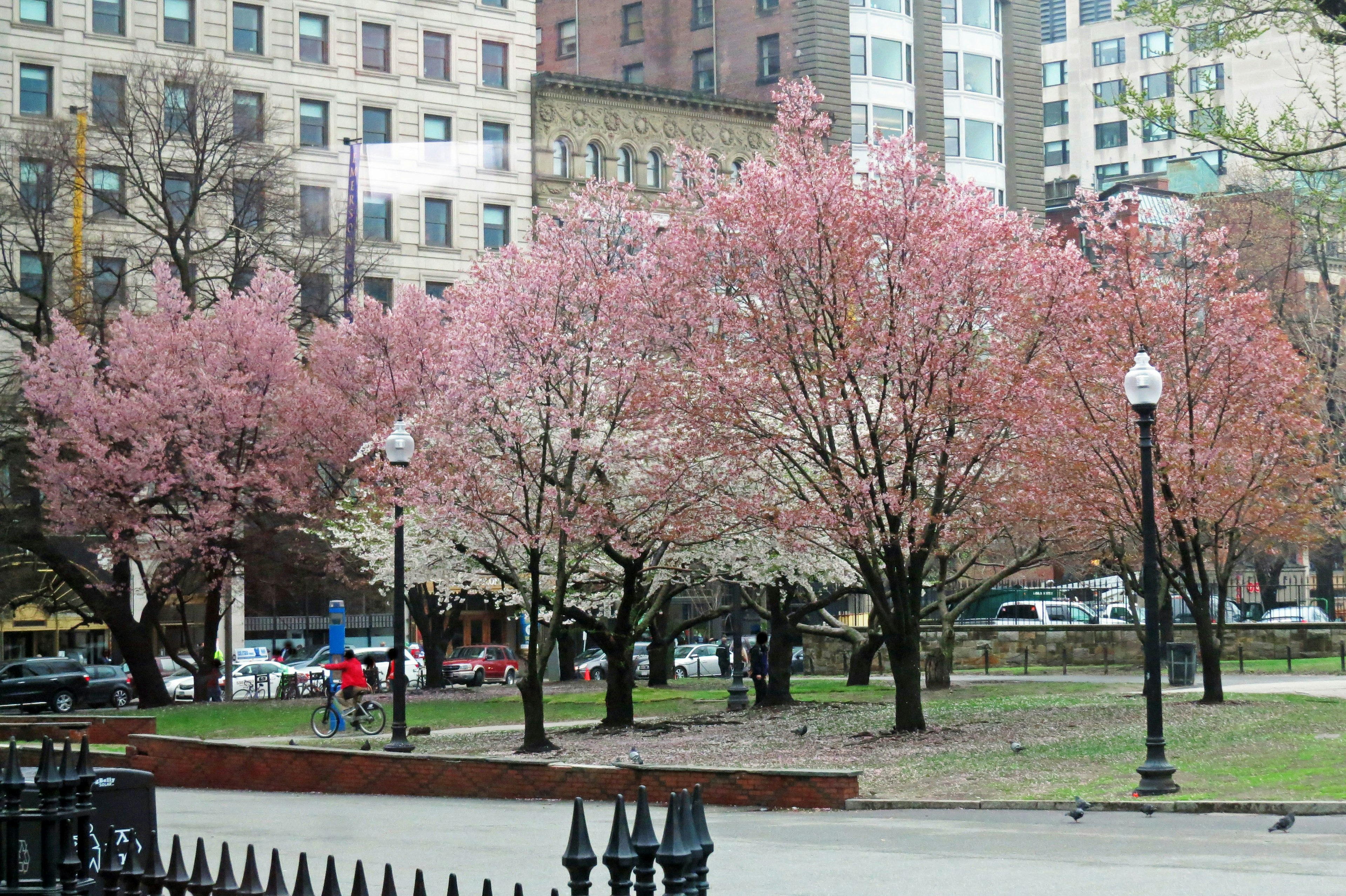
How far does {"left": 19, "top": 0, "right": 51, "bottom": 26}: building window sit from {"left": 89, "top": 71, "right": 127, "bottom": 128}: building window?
352 cm

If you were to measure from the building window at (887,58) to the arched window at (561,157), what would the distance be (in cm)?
1546

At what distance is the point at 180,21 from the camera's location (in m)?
67.1

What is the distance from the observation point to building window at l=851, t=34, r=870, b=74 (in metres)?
79.5

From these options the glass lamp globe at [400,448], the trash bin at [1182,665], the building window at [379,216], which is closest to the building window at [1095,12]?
the building window at [379,216]

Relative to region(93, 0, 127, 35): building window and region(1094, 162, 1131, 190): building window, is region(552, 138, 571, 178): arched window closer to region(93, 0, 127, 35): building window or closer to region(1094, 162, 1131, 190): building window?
region(93, 0, 127, 35): building window

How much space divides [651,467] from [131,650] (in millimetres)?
22108

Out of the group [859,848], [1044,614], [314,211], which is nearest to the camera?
[859,848]

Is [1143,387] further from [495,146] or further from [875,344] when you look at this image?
[495,146]

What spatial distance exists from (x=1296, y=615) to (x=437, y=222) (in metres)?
37.5

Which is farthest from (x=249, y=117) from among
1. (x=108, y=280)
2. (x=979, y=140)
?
(x=979, y=140)

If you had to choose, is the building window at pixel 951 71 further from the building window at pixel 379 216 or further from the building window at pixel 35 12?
the building window at pixel 35 12

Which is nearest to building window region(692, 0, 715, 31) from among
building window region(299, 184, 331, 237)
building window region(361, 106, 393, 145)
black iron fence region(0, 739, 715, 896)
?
building window region(361, 106, 393, 145)

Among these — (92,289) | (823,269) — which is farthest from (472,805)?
(92,289)

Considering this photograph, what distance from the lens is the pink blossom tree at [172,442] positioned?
4416 centimetres
